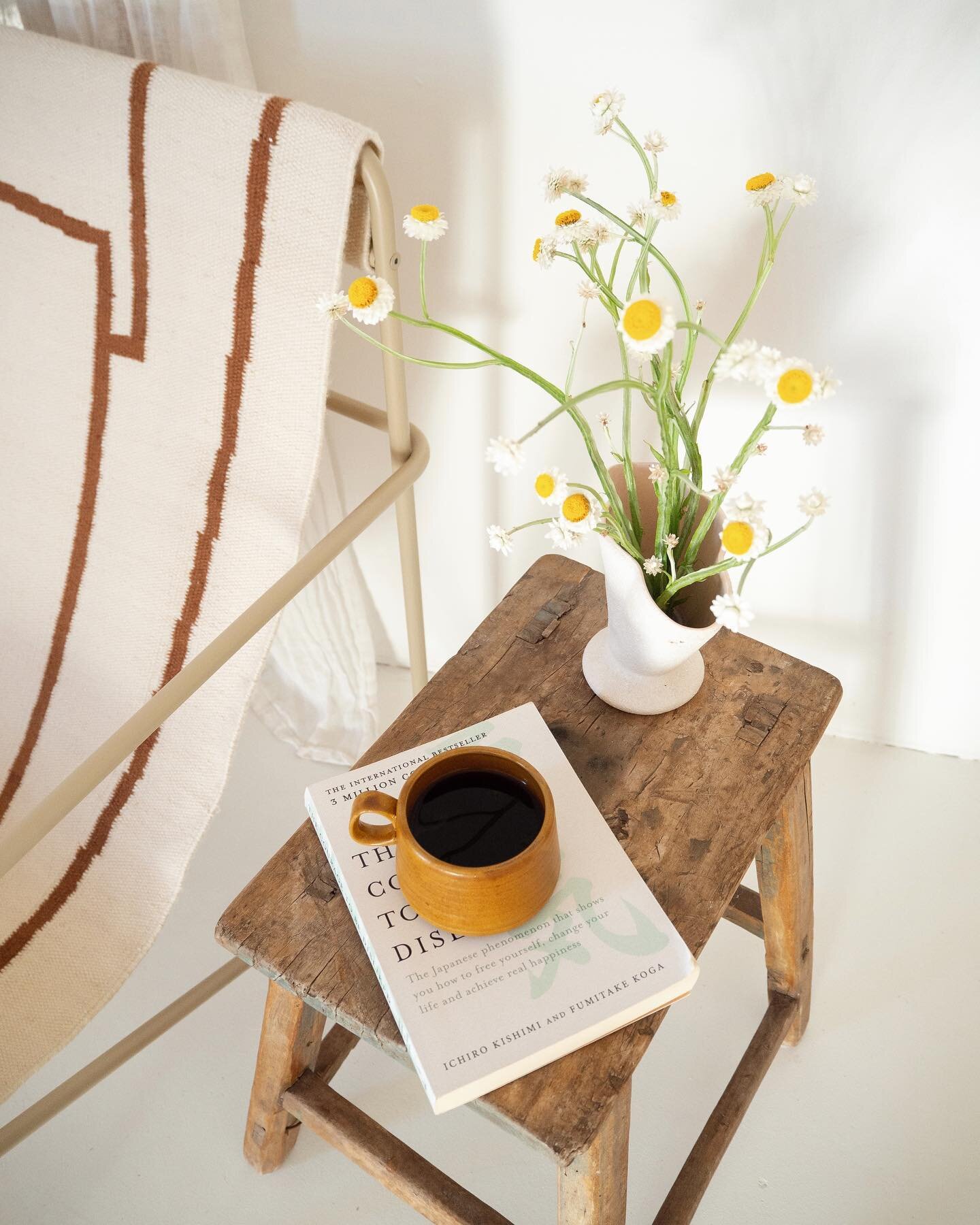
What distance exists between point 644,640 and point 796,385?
238 mm

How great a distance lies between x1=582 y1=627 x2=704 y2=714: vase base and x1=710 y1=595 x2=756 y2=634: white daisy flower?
6.7 inches

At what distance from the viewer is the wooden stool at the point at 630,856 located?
0.60m

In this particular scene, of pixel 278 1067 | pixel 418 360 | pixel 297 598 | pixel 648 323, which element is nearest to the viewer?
pixel 648 323

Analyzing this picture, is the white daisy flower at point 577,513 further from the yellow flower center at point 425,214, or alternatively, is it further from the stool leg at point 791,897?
the stool leg at point 791,897

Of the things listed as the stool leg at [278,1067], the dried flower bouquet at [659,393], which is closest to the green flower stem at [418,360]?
the dried flower bouquet at [659,393]

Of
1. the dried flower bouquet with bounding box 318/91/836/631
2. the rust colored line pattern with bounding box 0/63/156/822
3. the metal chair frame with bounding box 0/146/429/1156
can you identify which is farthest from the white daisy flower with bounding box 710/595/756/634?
the rust colored line pattern with bounding box 0/63/156/822

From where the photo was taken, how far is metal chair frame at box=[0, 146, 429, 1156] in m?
0.66

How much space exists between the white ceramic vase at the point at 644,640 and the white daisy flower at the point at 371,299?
0.20 meters

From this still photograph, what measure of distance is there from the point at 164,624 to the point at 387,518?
1.42 ft

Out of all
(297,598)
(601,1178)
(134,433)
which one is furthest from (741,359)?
(297,598)

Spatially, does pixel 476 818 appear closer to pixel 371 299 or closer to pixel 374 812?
pixel 374 812

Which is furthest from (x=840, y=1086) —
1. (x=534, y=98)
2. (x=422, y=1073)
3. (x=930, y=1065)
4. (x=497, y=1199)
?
(x=534, y=98)

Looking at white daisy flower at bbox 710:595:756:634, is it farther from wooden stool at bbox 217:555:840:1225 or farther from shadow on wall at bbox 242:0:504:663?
shadow on wall at bbox 242:0:504:663

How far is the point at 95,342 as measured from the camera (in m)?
0.93
